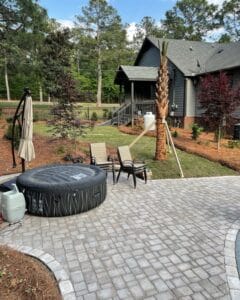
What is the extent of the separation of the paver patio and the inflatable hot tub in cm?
17

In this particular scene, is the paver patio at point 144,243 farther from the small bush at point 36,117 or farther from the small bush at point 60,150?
the small bush at point 36,117

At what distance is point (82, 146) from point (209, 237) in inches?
306

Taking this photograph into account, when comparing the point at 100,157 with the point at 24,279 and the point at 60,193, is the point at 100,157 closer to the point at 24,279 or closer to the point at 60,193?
the point at 60,193

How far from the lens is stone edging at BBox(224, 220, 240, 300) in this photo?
10.5 ft

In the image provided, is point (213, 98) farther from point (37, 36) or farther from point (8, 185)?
point (37, 36)

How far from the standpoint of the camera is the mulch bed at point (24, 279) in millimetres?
2934

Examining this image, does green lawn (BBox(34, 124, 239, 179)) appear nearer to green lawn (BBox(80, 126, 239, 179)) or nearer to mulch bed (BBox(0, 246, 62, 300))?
green lawn (BBox(80, 126, 239, 179))

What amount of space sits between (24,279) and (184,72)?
17.2 metres

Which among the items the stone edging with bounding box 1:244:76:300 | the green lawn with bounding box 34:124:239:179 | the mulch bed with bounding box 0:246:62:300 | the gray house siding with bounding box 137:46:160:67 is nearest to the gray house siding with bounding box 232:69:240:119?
the green lawn with bounding box 34:124:239:179

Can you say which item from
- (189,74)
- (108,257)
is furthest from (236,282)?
(189,74)

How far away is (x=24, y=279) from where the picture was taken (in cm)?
315

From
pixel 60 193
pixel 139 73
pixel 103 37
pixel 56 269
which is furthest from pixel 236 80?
pixel 103 37

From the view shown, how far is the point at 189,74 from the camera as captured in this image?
58.9 ft

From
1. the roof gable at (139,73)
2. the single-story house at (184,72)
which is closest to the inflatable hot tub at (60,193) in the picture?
the single-story house at (184,72)
